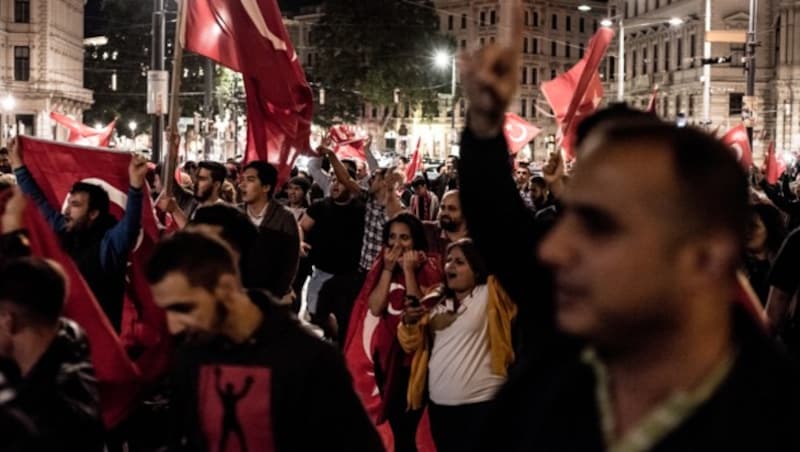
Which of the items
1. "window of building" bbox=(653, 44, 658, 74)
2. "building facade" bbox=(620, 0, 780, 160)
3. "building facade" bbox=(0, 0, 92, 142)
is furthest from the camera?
"window of building" bbox=(653, 44, 658, 74)

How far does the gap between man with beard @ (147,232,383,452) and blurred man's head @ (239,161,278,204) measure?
5.54m

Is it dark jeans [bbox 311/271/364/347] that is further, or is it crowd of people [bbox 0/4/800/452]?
dark jeans [bbox 311/271/364/347]

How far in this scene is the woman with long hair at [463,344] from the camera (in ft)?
23.1

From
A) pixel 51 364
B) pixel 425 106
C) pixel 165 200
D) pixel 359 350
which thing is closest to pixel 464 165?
pixel 51 364

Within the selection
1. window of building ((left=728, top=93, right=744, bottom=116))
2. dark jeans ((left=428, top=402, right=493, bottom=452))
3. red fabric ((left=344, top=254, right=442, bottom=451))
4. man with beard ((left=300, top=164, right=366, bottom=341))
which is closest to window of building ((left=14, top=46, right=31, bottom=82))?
window of building ((left=728, top=93, right=744, bottom=116))

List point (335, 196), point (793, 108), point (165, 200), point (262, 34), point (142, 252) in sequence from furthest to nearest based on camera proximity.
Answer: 1. point (793, 108)
2. point (335, 196)
3. point (262, 34)
4. point (165, 200)
5. point (142, 252)

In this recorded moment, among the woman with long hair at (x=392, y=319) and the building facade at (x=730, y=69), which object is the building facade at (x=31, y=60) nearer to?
the building facade at (x=730, y=69)

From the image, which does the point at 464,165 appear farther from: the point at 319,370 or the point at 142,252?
the point at 142,252

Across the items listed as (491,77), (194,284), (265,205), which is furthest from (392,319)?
(491,77)

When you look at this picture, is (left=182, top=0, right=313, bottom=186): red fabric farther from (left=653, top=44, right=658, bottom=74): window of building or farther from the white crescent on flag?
(left=653, top=44, right=658, bottom=74): window of building

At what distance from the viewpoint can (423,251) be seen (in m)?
8.55

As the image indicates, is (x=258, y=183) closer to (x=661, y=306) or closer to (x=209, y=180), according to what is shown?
(x=209, y=180)

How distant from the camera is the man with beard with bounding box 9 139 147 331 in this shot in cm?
721

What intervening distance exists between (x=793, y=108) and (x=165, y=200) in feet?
257
